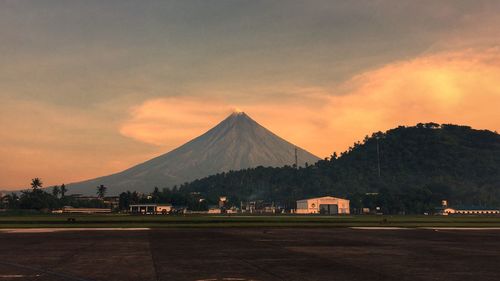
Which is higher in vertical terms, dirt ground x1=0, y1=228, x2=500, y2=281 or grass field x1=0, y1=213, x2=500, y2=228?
dirt ground x1=0, y1=228, x2=500, y2=281

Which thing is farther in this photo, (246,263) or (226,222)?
(226,222)

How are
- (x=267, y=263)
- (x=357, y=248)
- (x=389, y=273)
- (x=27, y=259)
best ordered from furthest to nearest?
(x=357, y=248) → (x=27, y=259) → (x=267, y=263) → (x=389, y=273)

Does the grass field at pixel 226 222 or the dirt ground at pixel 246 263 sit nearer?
the dirt ground at pixel 246 263

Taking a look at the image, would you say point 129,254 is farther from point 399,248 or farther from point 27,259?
point 399,248

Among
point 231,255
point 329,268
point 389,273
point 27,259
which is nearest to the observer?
point 389,273

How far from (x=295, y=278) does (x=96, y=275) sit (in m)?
7.32

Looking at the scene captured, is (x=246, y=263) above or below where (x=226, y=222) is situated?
above

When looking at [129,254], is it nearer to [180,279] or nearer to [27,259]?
[27,259]

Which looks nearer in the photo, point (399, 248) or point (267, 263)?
point (267, 263)

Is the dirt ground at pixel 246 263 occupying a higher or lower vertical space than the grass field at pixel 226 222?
higher

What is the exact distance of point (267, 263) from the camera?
880 inches

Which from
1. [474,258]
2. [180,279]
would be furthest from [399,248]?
[180,279]

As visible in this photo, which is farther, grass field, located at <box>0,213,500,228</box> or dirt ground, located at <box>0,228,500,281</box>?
grass field, located at <box>0,213,500,228</box>

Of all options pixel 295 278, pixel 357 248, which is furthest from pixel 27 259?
pixel 357 248
